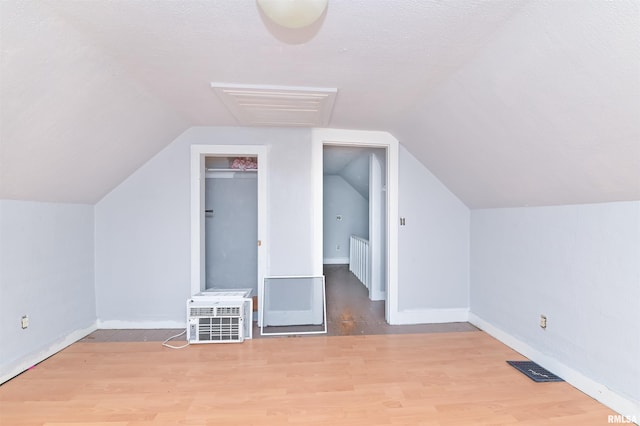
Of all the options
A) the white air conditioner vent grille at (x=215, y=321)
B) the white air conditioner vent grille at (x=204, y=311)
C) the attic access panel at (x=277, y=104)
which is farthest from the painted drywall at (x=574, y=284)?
the white air conditioner vent grille at (x=204, y=311)

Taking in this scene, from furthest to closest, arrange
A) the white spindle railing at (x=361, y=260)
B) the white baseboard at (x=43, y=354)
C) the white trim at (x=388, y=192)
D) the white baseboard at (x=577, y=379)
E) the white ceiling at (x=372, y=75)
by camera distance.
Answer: the white spindle railing at (x=361, y=260) < the white trim at (x=388, y=192) < the white baseboard at (x=43, y=354) < the white baseboard at (x=577, y=379) < the white ceiling at (x=372, y=75)

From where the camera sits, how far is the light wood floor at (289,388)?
1653 mm

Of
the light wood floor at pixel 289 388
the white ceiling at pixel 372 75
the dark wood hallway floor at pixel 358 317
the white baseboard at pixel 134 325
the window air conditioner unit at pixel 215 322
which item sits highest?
the white ceiling at pixel 372 75

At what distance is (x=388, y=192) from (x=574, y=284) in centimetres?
171

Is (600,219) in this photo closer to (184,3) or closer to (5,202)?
(184,3)

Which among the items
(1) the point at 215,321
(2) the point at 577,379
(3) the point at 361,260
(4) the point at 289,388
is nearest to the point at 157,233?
(1) the point at 215,321

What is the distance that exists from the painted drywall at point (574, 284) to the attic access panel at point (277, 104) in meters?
1.96

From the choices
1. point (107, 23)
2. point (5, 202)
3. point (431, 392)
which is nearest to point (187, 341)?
point (5, 202)

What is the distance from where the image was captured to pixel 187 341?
260 cm

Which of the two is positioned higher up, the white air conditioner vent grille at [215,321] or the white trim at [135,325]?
the white air conditioner vent grille at [215,321]

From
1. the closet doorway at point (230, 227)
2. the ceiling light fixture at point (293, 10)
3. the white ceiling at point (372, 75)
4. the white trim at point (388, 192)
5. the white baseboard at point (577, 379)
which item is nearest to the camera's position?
the ceiling light fixture at point (293, 10)

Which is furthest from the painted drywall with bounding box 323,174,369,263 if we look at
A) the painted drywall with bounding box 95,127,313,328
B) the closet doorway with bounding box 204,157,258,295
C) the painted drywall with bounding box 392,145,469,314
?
the painted drywall with bounding box 95,127,313,328

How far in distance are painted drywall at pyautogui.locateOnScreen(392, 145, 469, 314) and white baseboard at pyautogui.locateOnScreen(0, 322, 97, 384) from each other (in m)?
3.21

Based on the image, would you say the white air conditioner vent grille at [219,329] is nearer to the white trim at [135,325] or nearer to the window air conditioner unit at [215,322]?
the window air conditioner unit at [215,322]
